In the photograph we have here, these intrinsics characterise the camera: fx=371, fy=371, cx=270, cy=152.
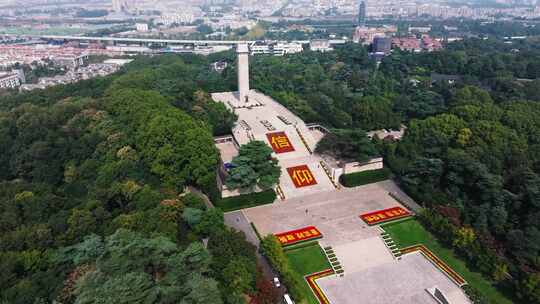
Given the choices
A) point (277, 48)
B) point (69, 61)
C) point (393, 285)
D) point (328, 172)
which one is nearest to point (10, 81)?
point (69, 61)

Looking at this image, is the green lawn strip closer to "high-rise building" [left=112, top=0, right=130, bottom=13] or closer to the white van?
the white van

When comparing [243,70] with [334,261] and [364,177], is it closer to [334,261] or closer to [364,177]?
[364,177]

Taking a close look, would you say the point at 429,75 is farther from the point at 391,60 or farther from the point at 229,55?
the point at 229,55

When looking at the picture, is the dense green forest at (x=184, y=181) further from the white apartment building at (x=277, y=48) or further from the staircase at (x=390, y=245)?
the white apartment building at (x=277, y=48)

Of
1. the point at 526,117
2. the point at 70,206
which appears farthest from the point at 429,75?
the point at 70,206

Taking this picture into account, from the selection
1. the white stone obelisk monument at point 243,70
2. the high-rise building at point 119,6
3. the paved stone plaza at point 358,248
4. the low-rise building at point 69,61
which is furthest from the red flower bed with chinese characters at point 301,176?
the high-rise building at point 119,6
